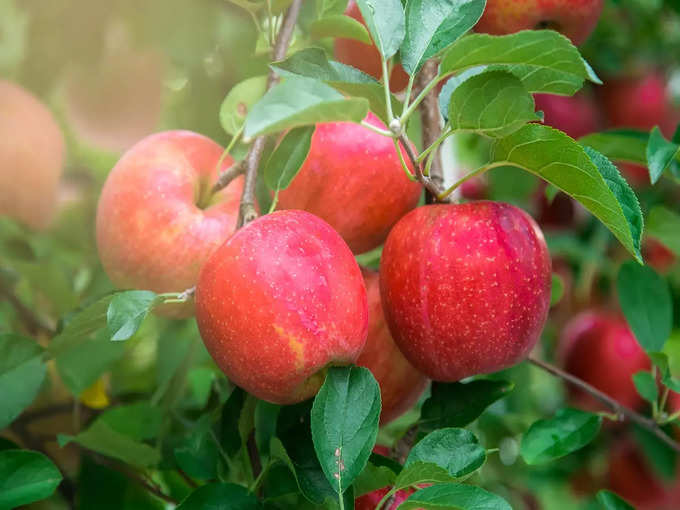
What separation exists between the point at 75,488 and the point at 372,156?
0.48 meters

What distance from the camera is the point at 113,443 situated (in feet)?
2.32

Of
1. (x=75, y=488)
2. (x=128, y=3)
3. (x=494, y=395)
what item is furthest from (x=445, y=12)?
(x=75, y=488)

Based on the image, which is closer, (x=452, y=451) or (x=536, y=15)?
(x=452, y=451)

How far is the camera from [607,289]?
1.62 meters

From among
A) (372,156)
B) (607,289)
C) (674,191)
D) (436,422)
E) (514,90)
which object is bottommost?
(607,289)

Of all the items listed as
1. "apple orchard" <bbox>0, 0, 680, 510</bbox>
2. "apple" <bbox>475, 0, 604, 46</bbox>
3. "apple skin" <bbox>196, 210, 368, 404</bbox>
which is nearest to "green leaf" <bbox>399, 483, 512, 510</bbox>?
"apple orchard" <bbox>0, 0, 680, 510</bbox>

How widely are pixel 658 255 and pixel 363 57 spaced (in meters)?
1.02

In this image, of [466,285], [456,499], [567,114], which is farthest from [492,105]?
[567,114]

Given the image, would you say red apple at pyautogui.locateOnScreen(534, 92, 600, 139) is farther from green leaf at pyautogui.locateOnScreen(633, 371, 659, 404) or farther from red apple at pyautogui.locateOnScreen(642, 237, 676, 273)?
green leaf at pyautogui.locateOnScreen(633, 371, 659, 404)

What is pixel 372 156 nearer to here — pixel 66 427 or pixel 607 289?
Result: pixel 66 427

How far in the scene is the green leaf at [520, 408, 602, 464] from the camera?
2.37 feet

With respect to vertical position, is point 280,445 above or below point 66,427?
above

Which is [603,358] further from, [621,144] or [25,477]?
[25,477]

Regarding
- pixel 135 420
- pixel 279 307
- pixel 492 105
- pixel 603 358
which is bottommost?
A: pixel 603 358
